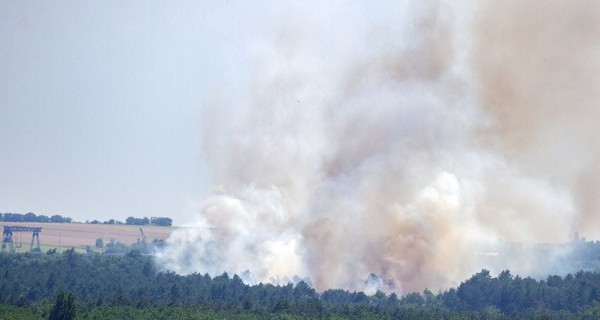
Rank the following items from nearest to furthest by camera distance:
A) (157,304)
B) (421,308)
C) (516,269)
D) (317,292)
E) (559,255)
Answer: (157,304), (421,308), (317,292), (516,269), (559,255)

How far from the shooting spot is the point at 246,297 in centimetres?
12875

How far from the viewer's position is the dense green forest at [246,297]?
11494 centimetres

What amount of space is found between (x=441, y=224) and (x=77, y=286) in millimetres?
38552

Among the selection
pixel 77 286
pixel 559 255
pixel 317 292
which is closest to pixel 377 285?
pixel 317 292

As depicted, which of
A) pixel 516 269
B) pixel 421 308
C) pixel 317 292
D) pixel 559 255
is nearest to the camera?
pixel 421 308

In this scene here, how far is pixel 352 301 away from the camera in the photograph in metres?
135

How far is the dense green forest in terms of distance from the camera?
115 meters

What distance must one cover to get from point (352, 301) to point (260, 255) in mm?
15386

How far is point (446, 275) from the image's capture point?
152 m

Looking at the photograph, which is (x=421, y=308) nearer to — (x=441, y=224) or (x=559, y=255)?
(x=441, y=224)

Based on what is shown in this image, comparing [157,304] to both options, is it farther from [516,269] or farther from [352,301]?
[516,269]

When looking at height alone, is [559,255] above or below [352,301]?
above

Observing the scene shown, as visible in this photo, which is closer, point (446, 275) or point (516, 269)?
point (446, 275)

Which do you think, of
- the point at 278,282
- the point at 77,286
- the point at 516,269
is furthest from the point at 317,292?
the point at 516,269
